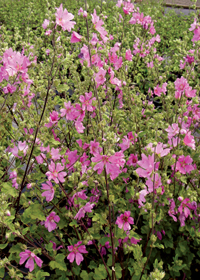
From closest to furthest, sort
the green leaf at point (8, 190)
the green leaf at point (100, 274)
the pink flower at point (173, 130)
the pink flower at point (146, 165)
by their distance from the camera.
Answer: the pink flower at point (146, 165) → the green leaf at point (8, 190) → the green leaf at point (100, 274) → the pink flower at point (173, 130)

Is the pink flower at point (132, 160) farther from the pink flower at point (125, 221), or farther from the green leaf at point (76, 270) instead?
the green leaf at point (76, 270)

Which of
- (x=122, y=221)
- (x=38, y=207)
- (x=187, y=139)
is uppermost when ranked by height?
(x=187, y=139)

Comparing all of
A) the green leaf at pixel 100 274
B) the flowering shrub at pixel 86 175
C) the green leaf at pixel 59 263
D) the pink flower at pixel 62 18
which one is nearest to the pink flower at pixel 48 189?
the flowering shrub at pixel 86 175

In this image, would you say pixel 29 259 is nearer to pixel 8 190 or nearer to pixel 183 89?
pixel 8 190

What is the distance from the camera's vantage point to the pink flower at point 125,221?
64.9 inches

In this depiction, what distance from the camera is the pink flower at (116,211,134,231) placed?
1649 mm

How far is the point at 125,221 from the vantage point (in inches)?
67.0

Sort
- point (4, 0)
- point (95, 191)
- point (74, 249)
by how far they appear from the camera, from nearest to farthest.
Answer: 1. point (74, 249)
2. point (95, 191)
3. point (4, 0)

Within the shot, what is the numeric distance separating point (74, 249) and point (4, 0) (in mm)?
12648

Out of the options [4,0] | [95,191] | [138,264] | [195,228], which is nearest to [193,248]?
[195,228]

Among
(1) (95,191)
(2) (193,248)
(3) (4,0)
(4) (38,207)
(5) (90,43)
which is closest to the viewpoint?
(5) (90,43)

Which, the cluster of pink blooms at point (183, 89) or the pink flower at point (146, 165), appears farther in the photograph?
the cluster of pink blooms at point (183, 89)

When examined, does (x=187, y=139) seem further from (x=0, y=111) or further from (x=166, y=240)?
(x=0, y=111)

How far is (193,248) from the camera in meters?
2.27
